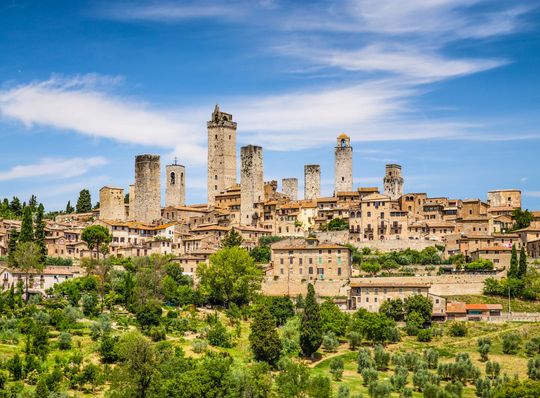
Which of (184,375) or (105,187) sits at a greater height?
(105,187)

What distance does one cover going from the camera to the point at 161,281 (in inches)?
2726

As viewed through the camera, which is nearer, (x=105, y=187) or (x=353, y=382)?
(x=353, y=382)

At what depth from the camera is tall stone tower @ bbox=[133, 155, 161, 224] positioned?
95.2m

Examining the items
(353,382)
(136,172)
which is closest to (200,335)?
(353,382)

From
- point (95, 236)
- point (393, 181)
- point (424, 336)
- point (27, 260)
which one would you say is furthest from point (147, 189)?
point (424, 336)

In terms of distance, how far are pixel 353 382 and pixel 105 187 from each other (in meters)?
48.0

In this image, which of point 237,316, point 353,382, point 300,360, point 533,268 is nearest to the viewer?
point 353,382

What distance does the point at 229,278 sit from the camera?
230 feet

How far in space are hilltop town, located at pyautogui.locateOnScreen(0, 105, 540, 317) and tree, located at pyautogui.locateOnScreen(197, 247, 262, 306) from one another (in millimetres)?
4095

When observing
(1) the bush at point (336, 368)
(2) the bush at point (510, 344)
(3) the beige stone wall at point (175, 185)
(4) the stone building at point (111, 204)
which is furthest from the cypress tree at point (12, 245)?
(2) the bush at point (510, 344)

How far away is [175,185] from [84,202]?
16107 millimetres

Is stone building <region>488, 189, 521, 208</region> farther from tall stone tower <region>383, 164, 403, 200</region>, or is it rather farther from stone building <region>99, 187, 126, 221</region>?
stone building <region>99, 187, 126, 221</region>

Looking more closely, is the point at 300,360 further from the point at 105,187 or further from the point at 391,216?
the point at 105,187

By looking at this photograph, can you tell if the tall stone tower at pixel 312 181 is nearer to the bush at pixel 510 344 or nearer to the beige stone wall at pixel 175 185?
the beige stone wall at pixel 175 185
